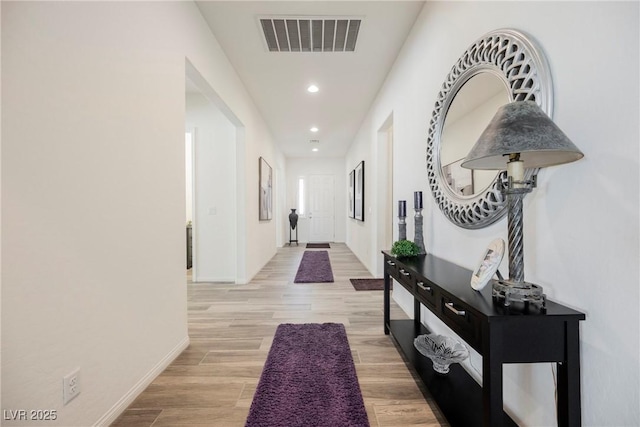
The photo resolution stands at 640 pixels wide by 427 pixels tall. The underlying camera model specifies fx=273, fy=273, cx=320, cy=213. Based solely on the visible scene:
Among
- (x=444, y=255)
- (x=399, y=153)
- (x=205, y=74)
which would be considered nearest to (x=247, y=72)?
(x=205, y=74)

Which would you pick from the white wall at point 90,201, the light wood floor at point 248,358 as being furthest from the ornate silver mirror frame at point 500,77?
the white wall at point 90,201

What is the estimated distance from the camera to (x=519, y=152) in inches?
35.2

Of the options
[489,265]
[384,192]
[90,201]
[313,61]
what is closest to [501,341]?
[489,265]

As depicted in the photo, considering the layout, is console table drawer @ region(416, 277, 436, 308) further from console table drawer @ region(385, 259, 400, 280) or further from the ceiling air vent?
the ceiling air vent

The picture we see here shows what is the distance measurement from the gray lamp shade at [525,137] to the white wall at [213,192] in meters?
3.47

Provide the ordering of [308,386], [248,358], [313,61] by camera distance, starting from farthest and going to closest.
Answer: [313,61]
[248,358]
[308,386]

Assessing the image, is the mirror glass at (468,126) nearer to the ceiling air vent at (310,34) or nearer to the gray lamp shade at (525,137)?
the gray lamp shade at (525,137)

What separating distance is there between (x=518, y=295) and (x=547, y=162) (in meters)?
0.51

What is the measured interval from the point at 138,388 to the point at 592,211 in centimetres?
227

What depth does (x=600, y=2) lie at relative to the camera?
889 millimetres

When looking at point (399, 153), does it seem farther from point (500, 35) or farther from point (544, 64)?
point (544, 64)

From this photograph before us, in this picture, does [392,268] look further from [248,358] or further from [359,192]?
[359,192]

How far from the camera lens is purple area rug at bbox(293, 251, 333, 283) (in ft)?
13.3

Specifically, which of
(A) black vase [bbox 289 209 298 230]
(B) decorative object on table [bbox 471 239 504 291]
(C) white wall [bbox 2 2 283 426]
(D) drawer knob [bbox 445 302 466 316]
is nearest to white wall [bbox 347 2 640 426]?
(B) decorative object on table [bbox 471 239 504 291]
